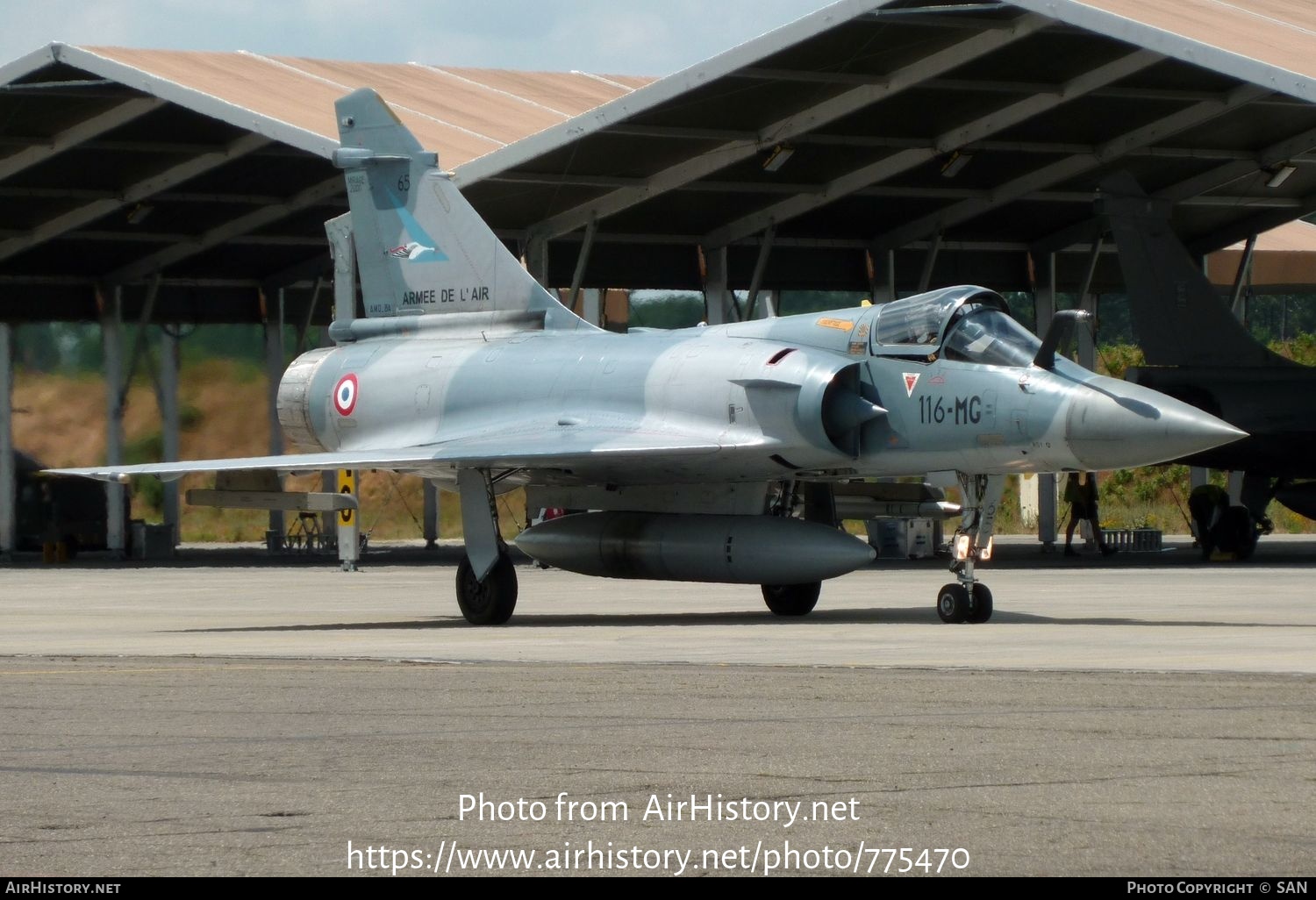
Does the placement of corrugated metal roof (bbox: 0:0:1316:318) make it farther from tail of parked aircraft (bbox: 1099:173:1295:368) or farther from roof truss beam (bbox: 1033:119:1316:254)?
tail of parked aircraft (bbox: 1099:173:1295:368)

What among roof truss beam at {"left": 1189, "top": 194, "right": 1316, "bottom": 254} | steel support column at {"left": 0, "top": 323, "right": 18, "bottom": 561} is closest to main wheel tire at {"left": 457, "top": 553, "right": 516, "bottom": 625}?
steel support column at {"left": 0, "top": 323, "right": 18, "bottom": 561}

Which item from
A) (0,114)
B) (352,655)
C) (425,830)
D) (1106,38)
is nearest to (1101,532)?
(1106,38)

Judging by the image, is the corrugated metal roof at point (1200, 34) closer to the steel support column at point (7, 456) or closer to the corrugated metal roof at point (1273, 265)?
the corrugated metal roof at point (1273, 265)

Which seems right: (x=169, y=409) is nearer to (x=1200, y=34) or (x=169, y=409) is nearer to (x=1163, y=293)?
(x=1163, y=293)

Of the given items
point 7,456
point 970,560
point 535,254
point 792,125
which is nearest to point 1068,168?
point 792,125

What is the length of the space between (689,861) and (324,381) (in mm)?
13558

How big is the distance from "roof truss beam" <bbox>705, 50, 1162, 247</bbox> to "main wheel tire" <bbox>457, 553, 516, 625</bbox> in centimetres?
1218

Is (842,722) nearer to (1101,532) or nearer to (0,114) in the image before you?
(0,114)

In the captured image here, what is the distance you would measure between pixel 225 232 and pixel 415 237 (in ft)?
51.5

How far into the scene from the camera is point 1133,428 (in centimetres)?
1372

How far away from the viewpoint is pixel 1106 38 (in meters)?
24.5

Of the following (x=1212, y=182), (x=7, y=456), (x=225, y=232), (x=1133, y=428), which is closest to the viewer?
(x=1133, y=428)
